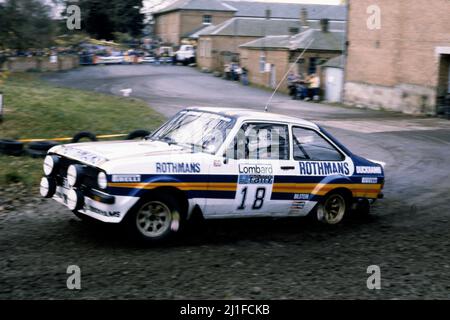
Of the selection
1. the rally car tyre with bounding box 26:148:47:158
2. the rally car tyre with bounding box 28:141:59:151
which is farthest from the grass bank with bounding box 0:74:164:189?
the rally car tyre with bounding box 28:141:59:151

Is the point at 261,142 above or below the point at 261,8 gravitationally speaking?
below

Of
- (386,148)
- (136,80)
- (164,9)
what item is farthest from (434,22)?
(164,9)

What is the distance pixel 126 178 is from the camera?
23.2 ft

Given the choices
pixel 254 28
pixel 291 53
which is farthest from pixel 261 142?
pixel 254 28

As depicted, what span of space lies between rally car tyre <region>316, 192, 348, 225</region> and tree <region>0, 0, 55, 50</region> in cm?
2201

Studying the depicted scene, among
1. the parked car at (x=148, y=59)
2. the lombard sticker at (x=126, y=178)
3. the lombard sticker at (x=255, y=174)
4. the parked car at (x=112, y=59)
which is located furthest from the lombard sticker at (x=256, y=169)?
the parked car at (x=148, y=59)

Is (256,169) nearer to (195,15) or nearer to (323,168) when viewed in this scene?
(323,168)

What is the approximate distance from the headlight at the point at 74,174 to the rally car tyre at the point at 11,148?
20.9 feet

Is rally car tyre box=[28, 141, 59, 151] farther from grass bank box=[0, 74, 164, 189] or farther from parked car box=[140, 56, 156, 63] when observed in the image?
parked car box=[140, 56, 156, 63]

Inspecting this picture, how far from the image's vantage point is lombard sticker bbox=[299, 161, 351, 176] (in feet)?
27.7

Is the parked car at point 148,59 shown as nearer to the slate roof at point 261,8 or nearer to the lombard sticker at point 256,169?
the slate roof at point 261,8

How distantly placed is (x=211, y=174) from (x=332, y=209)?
221cm

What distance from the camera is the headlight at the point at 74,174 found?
7270 mm
